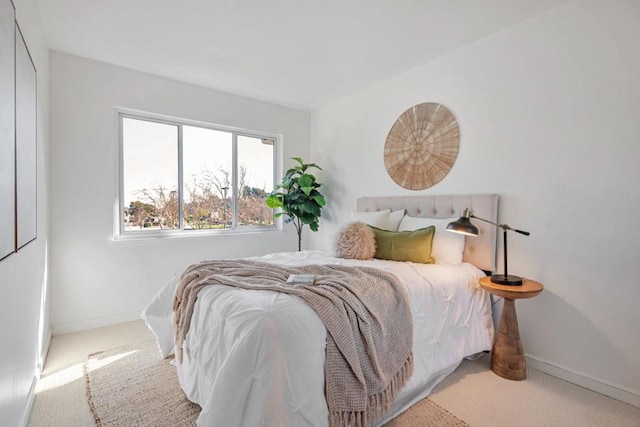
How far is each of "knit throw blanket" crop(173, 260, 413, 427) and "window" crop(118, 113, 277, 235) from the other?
5.98 feet

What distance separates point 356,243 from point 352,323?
1.17 metres

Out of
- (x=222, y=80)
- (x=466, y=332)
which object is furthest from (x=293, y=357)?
(x=222, y=80)

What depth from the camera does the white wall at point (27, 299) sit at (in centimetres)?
131

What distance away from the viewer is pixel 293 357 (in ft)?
4.35

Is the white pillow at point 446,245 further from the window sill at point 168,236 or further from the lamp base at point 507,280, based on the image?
the window sill at point 168,236

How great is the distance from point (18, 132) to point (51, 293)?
83.2 inches

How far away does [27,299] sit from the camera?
5.92ft

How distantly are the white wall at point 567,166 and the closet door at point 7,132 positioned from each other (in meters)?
2.91

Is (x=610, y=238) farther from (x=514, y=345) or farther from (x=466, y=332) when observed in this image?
(x=466, y=332)

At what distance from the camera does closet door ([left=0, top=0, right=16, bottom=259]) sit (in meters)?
1.15

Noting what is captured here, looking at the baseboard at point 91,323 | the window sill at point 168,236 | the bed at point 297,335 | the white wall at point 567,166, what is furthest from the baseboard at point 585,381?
the baseboard at point 91,323

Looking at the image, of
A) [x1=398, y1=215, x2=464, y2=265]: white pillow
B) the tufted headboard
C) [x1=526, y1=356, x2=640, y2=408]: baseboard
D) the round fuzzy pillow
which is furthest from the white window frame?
[x1=526, y1=356, x2=640, y2=408]: baseboard

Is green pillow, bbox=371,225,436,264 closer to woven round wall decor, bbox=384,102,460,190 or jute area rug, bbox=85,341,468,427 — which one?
woven round wall decor, bbox=384,102,460,190

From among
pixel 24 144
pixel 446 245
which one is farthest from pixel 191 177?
pixel 446 245
